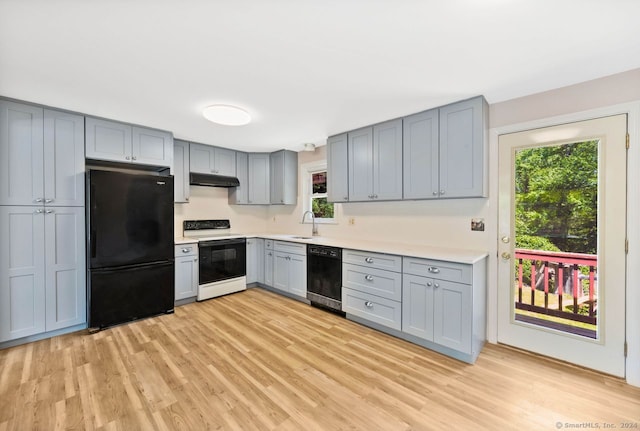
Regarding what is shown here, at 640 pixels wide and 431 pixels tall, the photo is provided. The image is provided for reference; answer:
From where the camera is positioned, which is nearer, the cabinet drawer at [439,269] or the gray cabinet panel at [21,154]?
the cabinet drawer at [439,269]

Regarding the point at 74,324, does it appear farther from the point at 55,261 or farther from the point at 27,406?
the point at 27,406

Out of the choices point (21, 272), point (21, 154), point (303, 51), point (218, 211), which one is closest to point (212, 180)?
point (218, 211)

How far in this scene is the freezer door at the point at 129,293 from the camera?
9.39ft

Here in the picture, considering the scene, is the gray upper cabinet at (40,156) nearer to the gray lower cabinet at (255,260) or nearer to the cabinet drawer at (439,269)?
the gray lower cabinet at (255,260)

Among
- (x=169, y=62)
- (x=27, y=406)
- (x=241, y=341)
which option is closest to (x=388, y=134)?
(x=169, y=62)

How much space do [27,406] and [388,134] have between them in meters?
3.79

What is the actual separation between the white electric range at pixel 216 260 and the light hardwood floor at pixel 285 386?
1081 mm

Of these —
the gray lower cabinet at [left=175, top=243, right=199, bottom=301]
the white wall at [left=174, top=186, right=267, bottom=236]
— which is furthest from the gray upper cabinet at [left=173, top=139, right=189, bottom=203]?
the gray lower cabinet at [left=175, top=243, right=199, bottom=301]

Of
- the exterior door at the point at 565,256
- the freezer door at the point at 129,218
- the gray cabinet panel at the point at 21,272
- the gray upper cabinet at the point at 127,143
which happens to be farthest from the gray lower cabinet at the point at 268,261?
the exterior door at the point at 565,256

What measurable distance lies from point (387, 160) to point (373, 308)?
1.70m

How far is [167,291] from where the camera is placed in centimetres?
336

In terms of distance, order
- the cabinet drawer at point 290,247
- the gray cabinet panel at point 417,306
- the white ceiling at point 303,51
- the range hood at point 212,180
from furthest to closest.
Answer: the range hood at point 212,180 → the cabinet drawer at point 290,247 → the gray cabinet panel at point 417,306 → the white ceiling at point 303,51

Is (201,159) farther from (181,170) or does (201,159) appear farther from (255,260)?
(255,260)

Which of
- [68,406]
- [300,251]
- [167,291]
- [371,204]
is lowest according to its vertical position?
[68,406]
